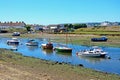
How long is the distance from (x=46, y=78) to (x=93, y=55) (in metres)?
34.4

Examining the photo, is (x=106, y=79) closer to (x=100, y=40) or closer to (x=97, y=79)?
(x=97, y=79)

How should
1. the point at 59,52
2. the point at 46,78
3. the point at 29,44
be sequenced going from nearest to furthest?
the point at 46,78 → the point at 59,52 → the point at 29,44

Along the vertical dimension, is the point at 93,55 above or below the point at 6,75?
below

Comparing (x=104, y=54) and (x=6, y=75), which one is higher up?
(x=6, y=75)

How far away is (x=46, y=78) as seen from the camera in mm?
20094

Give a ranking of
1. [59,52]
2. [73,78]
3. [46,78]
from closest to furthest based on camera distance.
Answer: [46,78] < [73,78] < [59,52]

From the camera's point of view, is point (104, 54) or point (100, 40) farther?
point (100, 40)

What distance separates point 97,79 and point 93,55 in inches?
1261

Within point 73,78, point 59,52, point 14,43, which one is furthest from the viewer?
point 14,43

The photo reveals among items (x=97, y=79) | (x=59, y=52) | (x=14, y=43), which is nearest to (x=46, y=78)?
(x=97, y=79)

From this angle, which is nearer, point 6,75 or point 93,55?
point 6,75

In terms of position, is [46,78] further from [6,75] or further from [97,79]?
[97,79]

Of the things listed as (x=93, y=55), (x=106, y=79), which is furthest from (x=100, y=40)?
(x=106, y=79)

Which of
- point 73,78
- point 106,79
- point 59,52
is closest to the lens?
point 73,78
